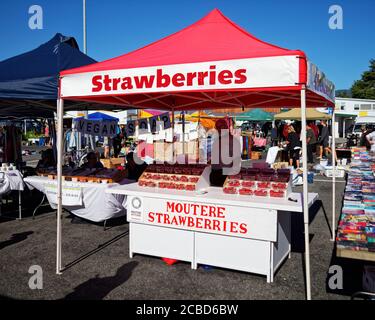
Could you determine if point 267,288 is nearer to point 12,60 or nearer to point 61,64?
point 61,64

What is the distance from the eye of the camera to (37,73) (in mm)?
6582

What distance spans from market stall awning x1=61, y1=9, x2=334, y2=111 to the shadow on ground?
213 cm

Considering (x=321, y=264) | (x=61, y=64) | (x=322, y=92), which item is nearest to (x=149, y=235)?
(x=321, y=264)

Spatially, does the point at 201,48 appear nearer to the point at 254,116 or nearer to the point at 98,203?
the point at 98,203

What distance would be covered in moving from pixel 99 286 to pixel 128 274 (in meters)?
0.41

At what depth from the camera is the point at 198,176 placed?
4.42 m

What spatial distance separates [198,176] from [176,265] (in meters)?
1.18

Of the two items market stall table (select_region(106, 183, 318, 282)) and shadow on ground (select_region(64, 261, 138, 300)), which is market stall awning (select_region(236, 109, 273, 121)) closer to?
market stall table (select_region(106, 183, 318, 282))

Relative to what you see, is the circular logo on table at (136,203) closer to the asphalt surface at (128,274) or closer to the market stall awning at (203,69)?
the asphalt surface at (128,274)

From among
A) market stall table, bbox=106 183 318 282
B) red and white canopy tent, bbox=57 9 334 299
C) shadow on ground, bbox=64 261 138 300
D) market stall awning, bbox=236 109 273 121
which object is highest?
market stall awning, bbox=236 109 273 121

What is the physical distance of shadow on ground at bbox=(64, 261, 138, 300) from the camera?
3.55m

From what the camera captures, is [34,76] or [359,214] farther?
[34,76]

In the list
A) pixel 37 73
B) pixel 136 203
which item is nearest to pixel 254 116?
pixel 37 73

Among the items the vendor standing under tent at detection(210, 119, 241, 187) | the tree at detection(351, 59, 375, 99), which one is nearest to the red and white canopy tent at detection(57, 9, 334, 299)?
the vendor standing under tent at detection(210, 119, 241, 187)
